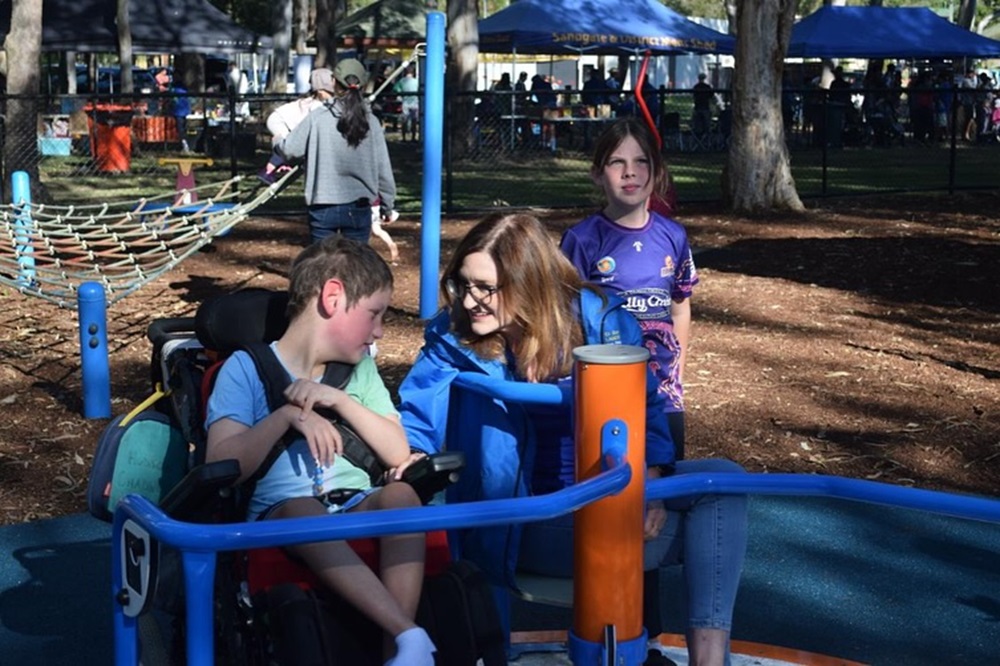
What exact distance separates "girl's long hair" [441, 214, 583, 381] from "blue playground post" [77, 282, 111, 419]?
402 centimetres

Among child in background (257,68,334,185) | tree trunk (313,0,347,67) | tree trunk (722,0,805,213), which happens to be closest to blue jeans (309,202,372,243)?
child in background (257,68,334,185)

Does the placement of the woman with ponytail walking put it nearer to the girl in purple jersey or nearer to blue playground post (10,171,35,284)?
blue playground post (10,171,35,284)

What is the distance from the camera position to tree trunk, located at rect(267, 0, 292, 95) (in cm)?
3441

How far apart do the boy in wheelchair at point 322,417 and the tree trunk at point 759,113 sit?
41.2ft

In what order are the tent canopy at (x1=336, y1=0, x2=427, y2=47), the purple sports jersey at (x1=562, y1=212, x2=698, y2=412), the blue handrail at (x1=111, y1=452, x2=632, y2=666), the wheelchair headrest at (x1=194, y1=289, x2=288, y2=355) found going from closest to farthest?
the blue handrail at (x1=111, y1=452, x2=632, y2=666), the wheelchair headrest at (x1=194, y1=289, x2=288, y2=355), the purple sports jersey at (x1=562, y1=212, x2=698, y2=412), the tent canopy at (x1=336, y1=0, x2=427, y2=47)

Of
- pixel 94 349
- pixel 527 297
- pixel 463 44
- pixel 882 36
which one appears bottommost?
pixel 94 349

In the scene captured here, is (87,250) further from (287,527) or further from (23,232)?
(287,527)

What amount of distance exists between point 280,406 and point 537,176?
18.4 meters

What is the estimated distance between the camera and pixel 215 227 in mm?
9641

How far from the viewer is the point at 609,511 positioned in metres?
2.61

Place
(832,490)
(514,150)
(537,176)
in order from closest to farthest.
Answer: (832,490) < (537,176) < (514,150)

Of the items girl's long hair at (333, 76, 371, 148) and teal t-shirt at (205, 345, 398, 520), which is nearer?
teal t-shirt at (205, 345, 398, 520)

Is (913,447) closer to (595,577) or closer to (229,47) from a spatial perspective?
(595,577)

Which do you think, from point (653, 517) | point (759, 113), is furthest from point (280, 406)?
point (759, 113)
